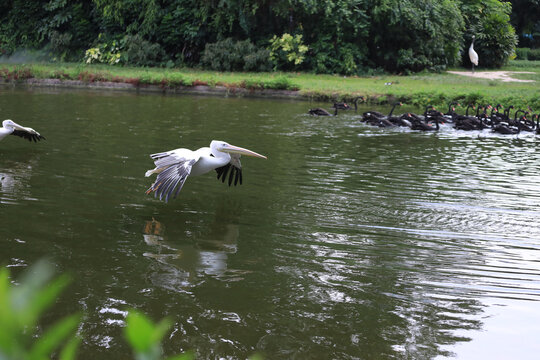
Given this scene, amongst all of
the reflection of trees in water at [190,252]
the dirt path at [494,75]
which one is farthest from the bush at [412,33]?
the reflection of trees in water at [190,252]

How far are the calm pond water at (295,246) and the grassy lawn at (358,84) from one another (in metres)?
8.12

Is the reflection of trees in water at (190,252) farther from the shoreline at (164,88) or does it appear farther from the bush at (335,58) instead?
the bush at (335,58)

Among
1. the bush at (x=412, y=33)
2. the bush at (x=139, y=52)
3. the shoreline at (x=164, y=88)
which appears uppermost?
the bush at (x=412, y=33)

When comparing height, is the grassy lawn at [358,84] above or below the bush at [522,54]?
below

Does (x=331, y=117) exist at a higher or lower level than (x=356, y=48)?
lower

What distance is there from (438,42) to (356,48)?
157 inches

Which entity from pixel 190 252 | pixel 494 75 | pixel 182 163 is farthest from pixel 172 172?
pixel 494 75

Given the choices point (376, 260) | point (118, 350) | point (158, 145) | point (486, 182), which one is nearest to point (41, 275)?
point (118, 350)

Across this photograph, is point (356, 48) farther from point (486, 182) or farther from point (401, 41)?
point (486, 182)

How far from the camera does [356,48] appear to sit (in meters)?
27.8

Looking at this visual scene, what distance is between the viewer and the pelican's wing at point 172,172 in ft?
21.0

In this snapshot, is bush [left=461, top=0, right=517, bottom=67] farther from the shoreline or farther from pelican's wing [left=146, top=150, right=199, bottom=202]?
pelican's wing [left=146, top=150, right=199, bottom=202]

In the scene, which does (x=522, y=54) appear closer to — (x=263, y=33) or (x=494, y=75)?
(x=494, y=75)

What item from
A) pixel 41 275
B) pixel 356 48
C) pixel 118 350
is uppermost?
pixel 356 48
